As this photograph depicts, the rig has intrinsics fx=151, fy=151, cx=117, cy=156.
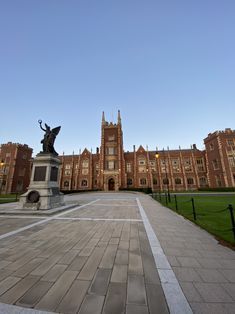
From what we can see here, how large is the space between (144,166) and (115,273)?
4554 cm

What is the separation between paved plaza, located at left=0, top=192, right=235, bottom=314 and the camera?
212 cm

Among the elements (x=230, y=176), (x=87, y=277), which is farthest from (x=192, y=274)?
(x=230, y=176)

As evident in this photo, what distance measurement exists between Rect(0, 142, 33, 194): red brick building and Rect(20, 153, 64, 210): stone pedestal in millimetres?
31632

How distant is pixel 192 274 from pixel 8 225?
282 inches

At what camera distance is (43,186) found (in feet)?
34.9

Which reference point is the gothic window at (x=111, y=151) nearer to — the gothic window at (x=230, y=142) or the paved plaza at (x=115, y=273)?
the gothic window at (x=230, y=142)

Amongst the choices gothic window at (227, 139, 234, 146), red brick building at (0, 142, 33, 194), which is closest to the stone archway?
red brick building at (0, 142, 33, 194)

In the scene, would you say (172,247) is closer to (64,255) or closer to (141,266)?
(141,266)

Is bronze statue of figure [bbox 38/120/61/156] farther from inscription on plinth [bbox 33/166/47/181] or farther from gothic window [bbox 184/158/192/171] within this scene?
gothic window [bbox 184/158/192/171]

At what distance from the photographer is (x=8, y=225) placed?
21.4ft

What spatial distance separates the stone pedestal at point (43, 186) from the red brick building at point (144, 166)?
2782 centimetres

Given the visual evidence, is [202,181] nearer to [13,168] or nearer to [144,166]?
[144,166]

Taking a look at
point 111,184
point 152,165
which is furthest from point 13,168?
point 152,165

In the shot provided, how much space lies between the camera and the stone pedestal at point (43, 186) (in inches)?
401
